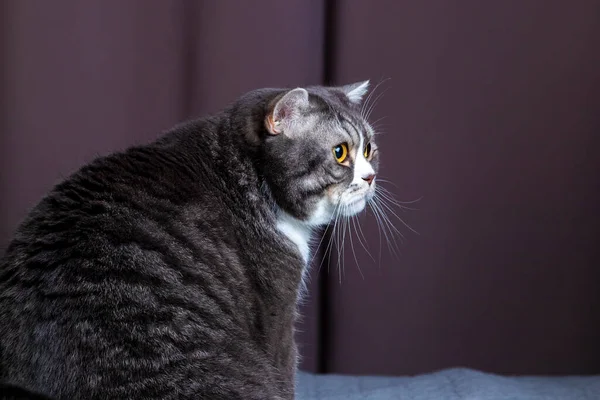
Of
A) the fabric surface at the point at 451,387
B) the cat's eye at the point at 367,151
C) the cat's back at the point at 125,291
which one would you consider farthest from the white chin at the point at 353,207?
the fabric surface at the point at 451,387

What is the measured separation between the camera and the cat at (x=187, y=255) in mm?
1077

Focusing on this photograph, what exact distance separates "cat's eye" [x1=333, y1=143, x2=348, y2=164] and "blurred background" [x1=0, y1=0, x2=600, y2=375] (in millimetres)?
792

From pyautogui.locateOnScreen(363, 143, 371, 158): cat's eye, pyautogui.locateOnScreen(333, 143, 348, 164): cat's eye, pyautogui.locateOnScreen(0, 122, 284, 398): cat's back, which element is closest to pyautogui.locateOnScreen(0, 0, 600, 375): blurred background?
pyautogui.locateOnScreen(363, 143, 371, 158): cat's eye

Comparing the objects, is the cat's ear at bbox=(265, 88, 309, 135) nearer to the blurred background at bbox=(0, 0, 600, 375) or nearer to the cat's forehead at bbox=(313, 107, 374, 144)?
the cat's forehead at bbox=(313, 107, 374, 144)

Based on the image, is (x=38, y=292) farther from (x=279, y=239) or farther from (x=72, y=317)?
(x=279, y=239)

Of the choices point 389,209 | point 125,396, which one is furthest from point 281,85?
point 125,396

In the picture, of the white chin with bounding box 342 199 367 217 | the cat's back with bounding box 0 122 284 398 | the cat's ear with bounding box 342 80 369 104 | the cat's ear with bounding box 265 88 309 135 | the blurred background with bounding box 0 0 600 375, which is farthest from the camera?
the blurred background with bounding box 0 0 600 375

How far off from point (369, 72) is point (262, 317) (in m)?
1.11

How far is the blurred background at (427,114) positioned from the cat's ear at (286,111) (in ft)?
2.67

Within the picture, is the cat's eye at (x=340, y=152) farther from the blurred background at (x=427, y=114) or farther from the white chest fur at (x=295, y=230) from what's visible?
the blurred background at (x=427, y=114)

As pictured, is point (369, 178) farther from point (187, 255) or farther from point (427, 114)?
point (427, 114)

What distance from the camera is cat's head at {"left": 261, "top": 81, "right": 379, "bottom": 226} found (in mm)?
1405

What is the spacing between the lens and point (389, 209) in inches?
83.1

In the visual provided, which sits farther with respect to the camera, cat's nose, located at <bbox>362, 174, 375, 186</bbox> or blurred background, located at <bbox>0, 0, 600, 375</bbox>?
blurred background, located at <bbox>0, 0, 600, 375</bbox>
